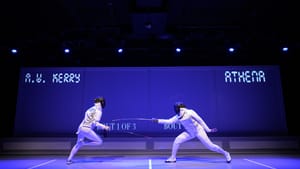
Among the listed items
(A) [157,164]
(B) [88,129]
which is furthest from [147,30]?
(A) [157,164]

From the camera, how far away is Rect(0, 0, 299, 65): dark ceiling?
5961 mm

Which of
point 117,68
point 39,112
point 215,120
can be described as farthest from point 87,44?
point 215,120

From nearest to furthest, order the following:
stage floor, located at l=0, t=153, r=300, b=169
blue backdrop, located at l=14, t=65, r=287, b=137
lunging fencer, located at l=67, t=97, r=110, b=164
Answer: stage floor, located at l=0, t=153, r=300, b=169, lunging fencer, located at l=67, t=97, r=110, b=164, blue backdrop, located at l=14, t=65, r=287, b=137

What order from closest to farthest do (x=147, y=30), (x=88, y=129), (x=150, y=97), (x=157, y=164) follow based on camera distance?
1. (x=157, y=164)
2. (x=88, y=129)
3. (x=147, y=30)
4. (x=150, y=97)

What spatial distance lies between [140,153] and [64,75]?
2.95 m

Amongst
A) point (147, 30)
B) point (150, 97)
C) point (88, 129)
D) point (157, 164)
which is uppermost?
point (147, 30)

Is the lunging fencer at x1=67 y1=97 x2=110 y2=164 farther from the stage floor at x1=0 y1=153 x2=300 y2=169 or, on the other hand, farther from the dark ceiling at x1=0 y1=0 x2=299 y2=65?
the dark ceiling at x1=0 y1=0 x2=299 y2=65

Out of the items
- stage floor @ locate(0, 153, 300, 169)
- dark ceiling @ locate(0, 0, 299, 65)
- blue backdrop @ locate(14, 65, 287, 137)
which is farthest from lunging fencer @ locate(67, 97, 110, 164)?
dark ceiling @ locate(0, 0, 299, 65)

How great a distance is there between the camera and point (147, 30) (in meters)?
6.52

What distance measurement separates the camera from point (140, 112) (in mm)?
7324

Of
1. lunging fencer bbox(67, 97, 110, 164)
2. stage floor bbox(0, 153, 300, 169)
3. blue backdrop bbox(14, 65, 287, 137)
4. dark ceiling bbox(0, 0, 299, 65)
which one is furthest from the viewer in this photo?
blue backdrop bbox(14, 65, 287, 137)

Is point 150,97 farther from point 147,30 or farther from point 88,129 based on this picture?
point 88,129

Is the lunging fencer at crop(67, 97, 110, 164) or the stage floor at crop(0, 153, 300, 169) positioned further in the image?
the lunging fencer at crop(67, 97, 110, 164)

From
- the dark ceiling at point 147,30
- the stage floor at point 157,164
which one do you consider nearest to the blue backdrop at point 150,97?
the dark ceiling at point 147,30
